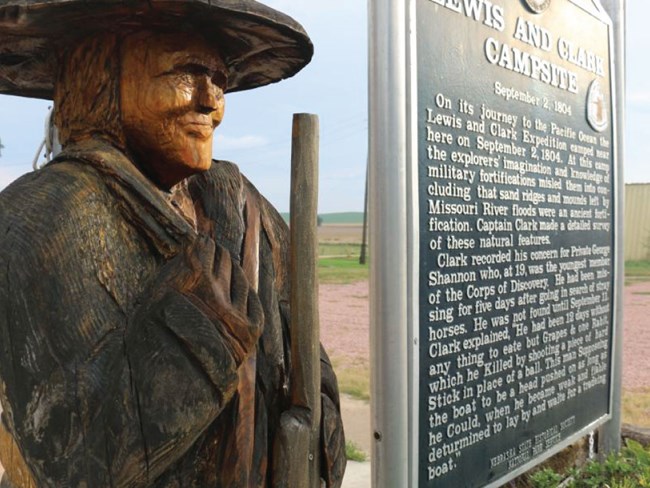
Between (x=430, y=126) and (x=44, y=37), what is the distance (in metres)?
1.61

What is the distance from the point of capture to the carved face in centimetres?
141

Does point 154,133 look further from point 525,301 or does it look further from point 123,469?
point 525,301

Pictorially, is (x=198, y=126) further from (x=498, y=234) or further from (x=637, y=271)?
(x=637, y=271)

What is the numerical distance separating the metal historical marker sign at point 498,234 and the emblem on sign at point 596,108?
14 mm


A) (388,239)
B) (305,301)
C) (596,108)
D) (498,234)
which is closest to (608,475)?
(498,234)

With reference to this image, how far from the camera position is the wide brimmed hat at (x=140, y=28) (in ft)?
4.21

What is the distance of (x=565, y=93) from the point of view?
371cm

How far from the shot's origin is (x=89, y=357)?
1.23 m

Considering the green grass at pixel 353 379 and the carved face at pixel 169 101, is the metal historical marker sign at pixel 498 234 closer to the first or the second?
the carved face at pixel 169 101

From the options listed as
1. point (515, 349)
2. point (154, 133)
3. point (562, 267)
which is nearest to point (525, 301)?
point (515, 349)

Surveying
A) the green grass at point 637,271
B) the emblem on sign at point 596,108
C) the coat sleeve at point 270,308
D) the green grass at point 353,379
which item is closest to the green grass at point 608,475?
the emblem on sign at point 596,108

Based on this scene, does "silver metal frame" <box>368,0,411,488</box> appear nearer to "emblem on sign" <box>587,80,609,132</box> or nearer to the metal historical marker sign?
the metal historical marker sign

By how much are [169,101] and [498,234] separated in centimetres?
204

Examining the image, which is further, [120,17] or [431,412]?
[431,412]
